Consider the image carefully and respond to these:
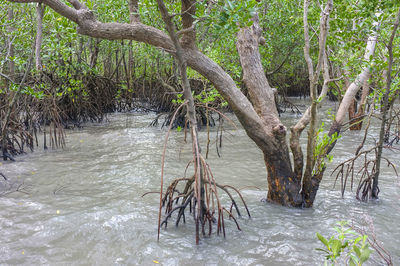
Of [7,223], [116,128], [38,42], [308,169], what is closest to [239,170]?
[308,169]

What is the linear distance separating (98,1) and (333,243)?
7646mm

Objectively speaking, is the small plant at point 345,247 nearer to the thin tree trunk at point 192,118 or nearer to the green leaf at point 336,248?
the green leaf at point 336,248

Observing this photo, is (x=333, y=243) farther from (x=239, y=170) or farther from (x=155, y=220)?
(x=239, y=170)

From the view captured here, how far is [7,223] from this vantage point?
9.85 feet

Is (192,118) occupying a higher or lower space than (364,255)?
higher

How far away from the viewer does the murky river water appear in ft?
8.45

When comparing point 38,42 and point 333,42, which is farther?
point 38,42

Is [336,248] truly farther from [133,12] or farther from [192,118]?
[133,12]

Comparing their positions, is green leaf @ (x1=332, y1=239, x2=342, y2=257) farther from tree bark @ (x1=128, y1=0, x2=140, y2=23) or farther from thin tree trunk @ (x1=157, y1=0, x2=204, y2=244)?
tree bark @ (x1=128, y1=0, x2=140, y2=23)

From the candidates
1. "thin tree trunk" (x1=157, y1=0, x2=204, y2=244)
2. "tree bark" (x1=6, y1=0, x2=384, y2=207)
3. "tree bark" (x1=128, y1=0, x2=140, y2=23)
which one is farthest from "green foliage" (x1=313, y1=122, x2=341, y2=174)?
"tree bark" (x1=128, y1=0, x2=140, y2=23)

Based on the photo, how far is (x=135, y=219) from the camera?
319cm

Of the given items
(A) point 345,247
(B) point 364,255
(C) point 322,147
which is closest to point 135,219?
(C) point 322,147

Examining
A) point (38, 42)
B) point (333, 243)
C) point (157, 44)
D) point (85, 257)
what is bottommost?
point (85, 257)

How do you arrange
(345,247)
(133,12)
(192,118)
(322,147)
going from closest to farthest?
(345,247) < (192,118) < (133,12) < (322,147)
